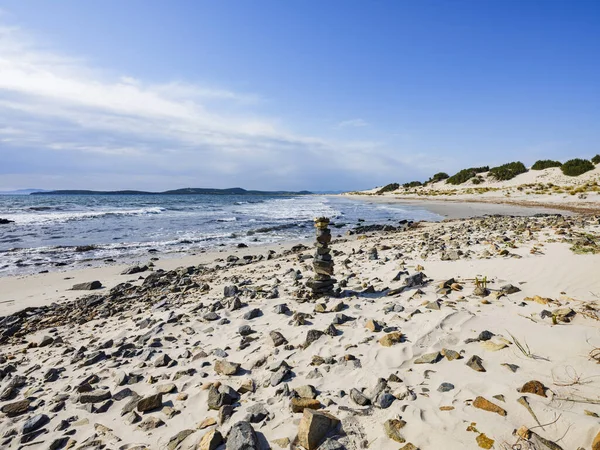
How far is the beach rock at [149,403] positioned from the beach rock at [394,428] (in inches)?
114

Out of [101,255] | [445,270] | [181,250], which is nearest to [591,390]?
[445,270]

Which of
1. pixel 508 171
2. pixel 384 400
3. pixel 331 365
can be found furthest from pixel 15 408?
pixel 508 171

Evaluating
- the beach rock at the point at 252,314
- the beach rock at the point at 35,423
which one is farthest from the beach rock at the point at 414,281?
the beach rock at the point at 35,423

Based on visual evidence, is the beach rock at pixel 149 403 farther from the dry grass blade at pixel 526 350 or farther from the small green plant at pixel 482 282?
the small green plant at pixel 482 282

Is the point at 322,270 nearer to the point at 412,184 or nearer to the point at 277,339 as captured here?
the point at 277,339

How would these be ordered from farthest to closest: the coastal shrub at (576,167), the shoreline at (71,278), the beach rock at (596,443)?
the coastal shrub at (576,167)
the shoreline at (71,278)
the beach rock at (596,443)

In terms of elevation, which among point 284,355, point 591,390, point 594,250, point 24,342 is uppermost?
point 594,250

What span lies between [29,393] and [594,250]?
12.8 meters

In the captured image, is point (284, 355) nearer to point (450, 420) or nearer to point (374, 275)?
point (450, 420)

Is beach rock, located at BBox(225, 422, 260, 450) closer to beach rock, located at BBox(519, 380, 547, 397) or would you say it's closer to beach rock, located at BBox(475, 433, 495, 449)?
beach rock, located at BBox(475, 433, 495, 449)

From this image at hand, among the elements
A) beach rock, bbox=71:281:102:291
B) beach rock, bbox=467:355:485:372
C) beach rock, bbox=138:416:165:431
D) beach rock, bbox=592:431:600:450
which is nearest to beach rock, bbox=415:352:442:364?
beach rock, bbox=467:355:485:372

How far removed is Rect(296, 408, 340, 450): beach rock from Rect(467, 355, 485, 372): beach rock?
6.41ft

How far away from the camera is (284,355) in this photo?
A: 4.99 meters

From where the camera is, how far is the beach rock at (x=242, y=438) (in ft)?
Result: 10.2
